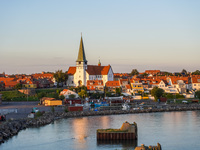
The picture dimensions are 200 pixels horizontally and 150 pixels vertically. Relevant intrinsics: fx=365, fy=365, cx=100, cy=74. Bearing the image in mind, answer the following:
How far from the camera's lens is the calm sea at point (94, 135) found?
30.8m

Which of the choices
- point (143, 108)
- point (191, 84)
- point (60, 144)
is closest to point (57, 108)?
point (143, 108)

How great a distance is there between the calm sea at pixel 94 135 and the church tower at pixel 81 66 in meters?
31.9

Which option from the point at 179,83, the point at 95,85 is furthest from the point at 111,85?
the point at 179,83

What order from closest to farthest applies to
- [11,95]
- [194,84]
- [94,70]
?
[11,95] < [194,84] < [94,70]

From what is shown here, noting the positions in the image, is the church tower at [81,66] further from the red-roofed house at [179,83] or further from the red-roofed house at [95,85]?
the red-roofed house at [179,83]

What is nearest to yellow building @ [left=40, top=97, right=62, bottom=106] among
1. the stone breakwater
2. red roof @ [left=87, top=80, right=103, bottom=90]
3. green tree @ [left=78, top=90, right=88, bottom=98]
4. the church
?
the stone breakwater

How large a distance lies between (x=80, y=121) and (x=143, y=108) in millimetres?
16094

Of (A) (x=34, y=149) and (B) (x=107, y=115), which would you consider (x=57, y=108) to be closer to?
(B) (x=107, y=115)

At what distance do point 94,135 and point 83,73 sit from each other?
146ft

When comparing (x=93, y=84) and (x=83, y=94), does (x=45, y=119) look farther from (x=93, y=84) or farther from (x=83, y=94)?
(x=93, y=84)

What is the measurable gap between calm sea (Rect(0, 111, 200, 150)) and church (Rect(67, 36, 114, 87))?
105 ft

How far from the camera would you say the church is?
79.6 meters

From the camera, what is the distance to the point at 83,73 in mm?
79438

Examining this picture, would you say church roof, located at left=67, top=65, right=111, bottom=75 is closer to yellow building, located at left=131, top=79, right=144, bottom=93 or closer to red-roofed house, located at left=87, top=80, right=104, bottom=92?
red-roofed house, located at left=87, top=80, right=104, bottom=92
